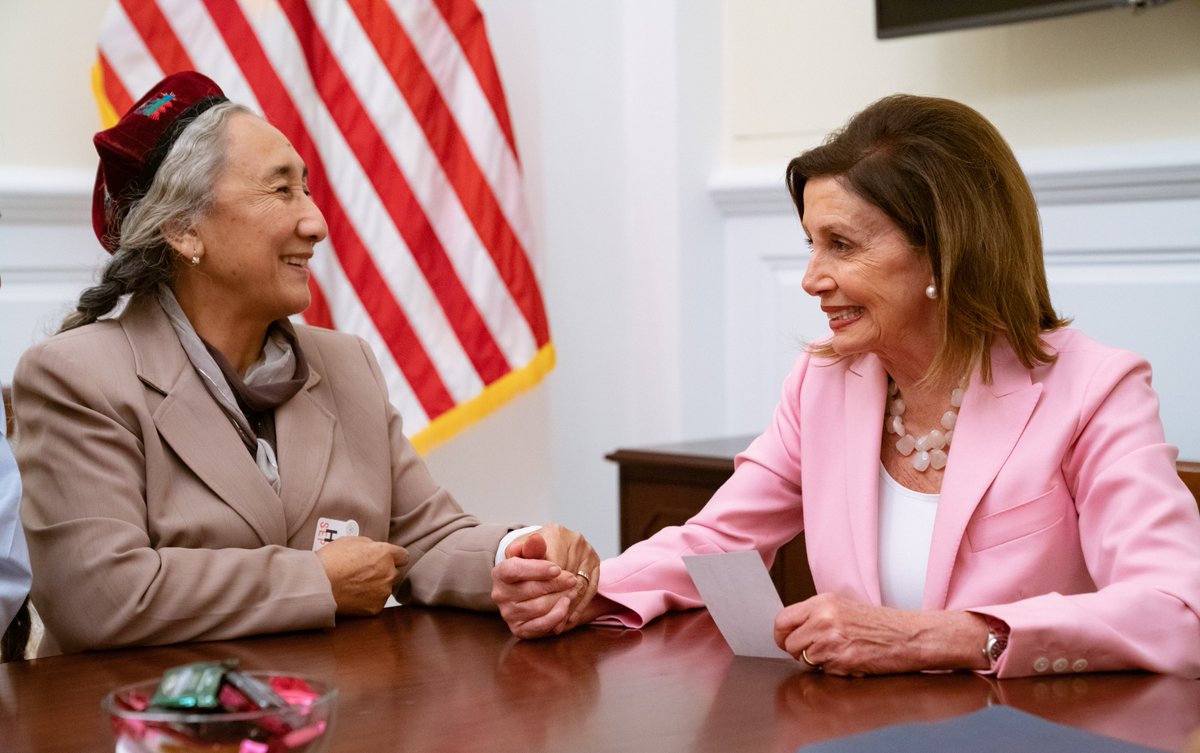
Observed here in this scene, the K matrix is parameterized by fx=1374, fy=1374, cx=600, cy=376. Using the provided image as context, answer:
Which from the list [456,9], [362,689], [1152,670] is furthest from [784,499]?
[456,9]

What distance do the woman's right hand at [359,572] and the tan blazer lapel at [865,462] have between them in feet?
2.47

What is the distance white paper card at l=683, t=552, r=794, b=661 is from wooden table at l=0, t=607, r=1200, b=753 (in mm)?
30

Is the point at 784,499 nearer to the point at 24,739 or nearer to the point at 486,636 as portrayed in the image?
the point at 486,636

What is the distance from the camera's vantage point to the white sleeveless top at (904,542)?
2.14 metres

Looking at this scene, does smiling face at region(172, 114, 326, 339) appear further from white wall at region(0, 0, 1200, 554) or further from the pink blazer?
white wall at region(0, 0, 1200, 554)

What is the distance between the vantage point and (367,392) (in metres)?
2.59

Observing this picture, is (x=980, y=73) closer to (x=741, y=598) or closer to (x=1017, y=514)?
(x=1017, y=514)

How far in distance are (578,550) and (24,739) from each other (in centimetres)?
91

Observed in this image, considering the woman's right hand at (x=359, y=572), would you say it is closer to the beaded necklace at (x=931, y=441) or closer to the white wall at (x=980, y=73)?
the beaded necklace at (x=931, y=441)

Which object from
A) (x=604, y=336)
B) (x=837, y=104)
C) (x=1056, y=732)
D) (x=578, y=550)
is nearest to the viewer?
(x=1056, y=732)

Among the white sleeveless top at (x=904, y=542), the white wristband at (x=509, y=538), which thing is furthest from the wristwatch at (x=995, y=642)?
the white wristband at (x=509, y=538)

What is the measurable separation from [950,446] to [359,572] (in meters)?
0.95

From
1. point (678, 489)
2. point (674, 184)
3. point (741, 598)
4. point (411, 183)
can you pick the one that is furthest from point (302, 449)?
point (674, 184)

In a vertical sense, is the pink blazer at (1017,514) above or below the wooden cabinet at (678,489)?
above
